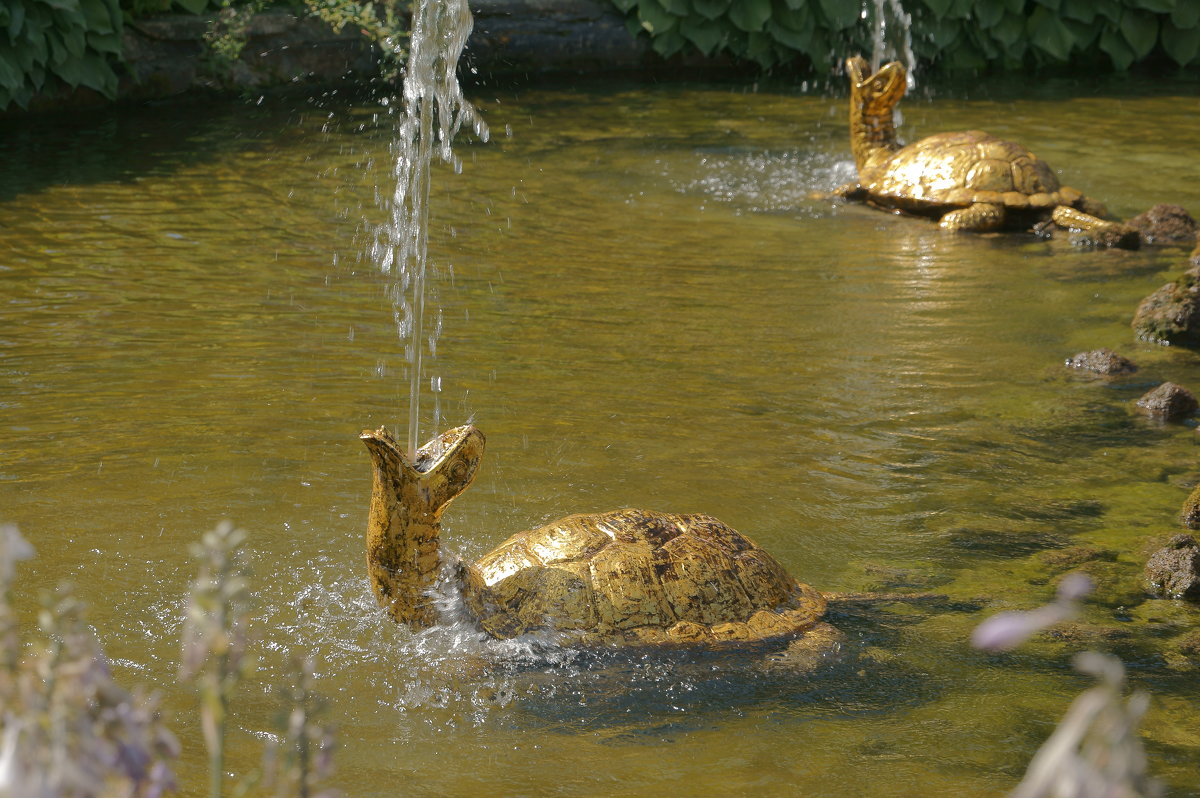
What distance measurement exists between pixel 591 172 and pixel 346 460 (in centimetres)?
557

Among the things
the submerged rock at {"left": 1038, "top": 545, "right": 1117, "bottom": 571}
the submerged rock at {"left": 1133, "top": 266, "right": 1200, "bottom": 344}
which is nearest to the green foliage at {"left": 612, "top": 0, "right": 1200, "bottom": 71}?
the submerged rock at {"left": 1133, "top": 266, "right": 1200, "bottom": 344}

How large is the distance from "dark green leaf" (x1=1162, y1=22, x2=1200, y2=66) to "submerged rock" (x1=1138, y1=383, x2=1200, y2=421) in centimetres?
1071

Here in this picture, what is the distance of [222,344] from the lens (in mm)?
6566

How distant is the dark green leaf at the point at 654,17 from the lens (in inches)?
569

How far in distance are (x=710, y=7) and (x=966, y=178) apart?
5.79 m

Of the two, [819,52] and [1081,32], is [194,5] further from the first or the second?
[1081,32]

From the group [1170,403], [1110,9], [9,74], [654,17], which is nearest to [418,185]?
[9,74]

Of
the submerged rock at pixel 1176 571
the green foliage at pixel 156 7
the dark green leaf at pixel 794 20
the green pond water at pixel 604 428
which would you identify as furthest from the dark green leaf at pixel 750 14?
the submerged rock at pixel 1176 571

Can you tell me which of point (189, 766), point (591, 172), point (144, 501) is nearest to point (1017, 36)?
point (591, 172)

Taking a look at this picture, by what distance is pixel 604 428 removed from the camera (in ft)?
18.9

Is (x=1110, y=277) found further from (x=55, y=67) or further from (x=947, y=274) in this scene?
(x=55, y=67)

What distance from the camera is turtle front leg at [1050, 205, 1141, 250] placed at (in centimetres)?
886

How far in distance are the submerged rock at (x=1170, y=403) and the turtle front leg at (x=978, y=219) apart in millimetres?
3477

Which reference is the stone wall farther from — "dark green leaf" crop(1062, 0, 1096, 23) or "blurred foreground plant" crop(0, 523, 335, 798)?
"blurred foreground plant" crop(0, 523, 335, 798)
